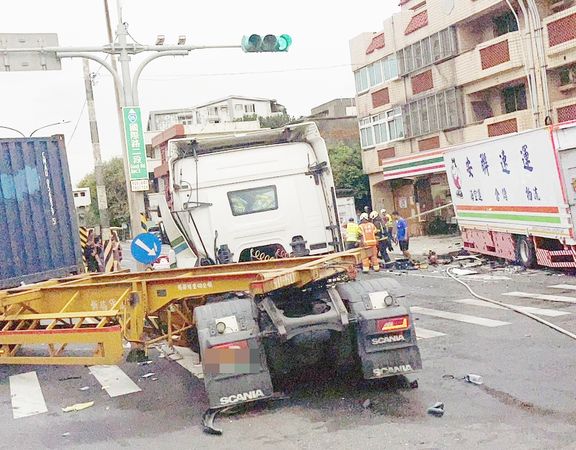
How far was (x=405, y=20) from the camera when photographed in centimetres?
2925

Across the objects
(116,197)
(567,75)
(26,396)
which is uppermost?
(567,75)

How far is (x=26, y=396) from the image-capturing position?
8.38m

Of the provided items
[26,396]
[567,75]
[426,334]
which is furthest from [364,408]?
[567,75]

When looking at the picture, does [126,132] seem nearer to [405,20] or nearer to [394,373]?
[394,373]

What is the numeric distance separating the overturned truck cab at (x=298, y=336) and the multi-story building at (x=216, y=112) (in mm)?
70995

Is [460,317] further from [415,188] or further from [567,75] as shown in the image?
[415,188]

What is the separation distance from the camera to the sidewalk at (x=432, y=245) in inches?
891

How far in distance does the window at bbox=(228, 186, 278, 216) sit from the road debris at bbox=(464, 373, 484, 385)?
4591mm

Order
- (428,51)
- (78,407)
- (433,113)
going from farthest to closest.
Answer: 1. (433,113)
2. (428,51)
3. (78,407)

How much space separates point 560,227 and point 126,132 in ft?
27.5

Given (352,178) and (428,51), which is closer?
(428,51)

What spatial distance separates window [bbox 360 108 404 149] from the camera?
102 ft

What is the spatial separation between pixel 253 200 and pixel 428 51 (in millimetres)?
19029

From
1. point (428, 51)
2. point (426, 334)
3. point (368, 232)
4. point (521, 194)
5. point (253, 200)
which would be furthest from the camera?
point (428, 51)
